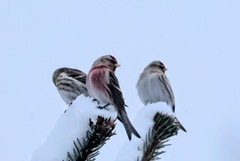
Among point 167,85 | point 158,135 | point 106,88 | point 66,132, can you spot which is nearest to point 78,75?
point 167,85

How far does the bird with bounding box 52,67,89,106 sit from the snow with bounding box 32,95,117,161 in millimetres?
3790

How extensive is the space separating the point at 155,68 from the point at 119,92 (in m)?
3.44

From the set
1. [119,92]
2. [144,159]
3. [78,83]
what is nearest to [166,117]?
[144,159]

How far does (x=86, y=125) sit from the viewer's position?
5.20 feet

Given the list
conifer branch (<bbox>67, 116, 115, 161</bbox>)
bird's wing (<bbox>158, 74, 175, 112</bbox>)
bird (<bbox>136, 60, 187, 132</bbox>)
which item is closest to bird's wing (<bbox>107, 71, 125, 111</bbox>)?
conifer branch (<bbox>67, 116, 115, 161</bbox>)

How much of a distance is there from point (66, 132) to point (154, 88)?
4932 millimetres

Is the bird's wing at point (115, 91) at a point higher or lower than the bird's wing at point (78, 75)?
lower

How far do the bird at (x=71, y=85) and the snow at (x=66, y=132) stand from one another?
3.79 metres

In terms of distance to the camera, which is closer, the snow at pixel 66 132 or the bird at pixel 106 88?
the snow at pixel 66 132

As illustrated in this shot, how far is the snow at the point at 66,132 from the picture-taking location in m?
1.48

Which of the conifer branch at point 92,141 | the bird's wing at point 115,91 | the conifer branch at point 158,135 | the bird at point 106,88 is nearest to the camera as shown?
the conifer branch at point 92,141

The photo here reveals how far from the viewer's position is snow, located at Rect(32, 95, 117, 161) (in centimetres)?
148

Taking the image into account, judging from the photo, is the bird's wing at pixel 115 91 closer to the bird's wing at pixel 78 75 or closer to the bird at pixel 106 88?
the bird at pixel 106 88

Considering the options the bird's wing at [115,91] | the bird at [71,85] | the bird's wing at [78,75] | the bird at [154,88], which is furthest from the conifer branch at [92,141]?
the bird at [154,88]
